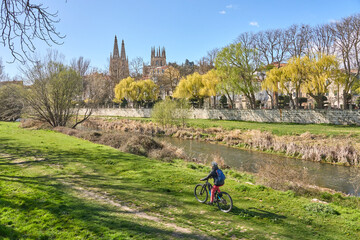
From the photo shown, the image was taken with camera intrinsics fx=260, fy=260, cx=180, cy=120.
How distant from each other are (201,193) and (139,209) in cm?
206

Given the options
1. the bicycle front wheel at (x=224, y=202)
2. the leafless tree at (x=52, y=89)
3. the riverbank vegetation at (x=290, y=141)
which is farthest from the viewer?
the leafless tree at (x=52, y=89)

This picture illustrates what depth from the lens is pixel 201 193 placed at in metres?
8.31

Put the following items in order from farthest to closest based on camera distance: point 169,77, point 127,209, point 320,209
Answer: point 169,77, point 320,209, point 127,209

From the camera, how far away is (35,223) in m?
6.23

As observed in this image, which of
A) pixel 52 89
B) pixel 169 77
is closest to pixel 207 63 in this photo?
pixel 169 77

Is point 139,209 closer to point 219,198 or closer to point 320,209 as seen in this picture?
point 219,198

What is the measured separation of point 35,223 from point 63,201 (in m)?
1.39

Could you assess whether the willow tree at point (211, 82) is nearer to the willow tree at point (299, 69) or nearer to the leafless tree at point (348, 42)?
the willow tree at point (299, 69)

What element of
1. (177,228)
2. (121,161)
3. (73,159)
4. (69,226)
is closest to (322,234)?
(177,228)

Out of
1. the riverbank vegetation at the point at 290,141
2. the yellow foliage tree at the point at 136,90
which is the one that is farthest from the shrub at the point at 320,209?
the yellow foliage tree at the point at 136,90

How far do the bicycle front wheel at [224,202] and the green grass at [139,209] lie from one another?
0.66ft

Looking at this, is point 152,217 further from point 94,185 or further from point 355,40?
point 355,40

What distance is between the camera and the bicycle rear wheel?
8203 millimetres

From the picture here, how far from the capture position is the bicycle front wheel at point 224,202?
24.7ft
